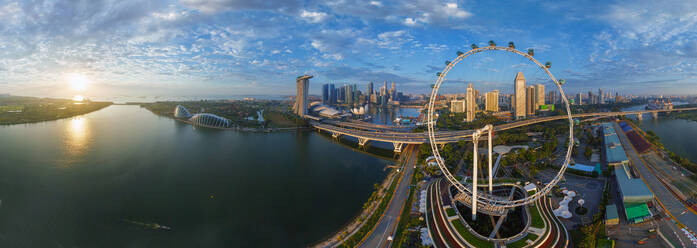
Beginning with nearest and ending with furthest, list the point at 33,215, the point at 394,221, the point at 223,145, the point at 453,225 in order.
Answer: the point at 453,225, the point at 394,221, the point at 33,215, the point at 223,145

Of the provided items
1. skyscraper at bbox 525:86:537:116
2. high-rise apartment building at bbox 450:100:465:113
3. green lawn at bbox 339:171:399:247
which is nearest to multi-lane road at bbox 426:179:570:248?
green lawn at bbox 339:171:399:247

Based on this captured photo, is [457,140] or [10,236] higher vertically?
[457,140]

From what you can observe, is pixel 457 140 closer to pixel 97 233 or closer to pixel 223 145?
pixel 223 145

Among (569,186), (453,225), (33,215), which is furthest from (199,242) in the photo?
(569,186)

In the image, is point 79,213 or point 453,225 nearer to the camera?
point 453,225

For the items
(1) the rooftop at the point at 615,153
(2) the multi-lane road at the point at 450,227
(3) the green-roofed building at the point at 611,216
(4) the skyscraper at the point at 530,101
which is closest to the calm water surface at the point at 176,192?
(2) the multi-lane road at the point at 450,227

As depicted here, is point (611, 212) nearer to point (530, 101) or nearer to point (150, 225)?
point (530, 101)

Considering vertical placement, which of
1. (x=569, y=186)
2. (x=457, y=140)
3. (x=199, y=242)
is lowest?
(x=199, y=242)

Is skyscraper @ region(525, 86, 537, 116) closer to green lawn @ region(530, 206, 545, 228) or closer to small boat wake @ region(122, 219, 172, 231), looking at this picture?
green lawn @ region(530, 206, 545, 228)
